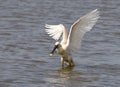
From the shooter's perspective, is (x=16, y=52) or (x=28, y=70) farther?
(x=16, y=52)

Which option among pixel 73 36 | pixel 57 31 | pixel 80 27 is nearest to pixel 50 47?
pixel 57 31

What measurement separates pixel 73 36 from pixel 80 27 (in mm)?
213

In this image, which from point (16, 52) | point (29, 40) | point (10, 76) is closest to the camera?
point (10, 76)

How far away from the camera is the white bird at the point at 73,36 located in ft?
41.2

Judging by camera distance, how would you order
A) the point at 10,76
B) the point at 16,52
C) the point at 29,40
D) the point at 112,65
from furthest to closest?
the point at 29,40, the point at 16,52, the point at 112,65, the point at 10,76

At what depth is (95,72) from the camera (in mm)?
12133

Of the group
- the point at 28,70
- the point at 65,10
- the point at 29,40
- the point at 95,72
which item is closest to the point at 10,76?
the point at 28,70

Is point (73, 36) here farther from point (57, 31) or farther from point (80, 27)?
point (57, 31)

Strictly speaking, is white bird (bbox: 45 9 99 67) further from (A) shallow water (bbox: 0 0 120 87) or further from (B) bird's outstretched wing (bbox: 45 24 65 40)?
Result: (A) shallow water (bbox: 0 0 120 87)

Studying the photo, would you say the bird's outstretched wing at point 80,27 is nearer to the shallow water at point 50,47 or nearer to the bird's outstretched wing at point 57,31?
the bird's outstretched wing at point 57,31

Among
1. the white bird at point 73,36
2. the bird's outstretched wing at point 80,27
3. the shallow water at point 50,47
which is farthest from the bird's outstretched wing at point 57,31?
the shallow water at point 50,47

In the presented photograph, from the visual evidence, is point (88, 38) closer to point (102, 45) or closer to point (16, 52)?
point (102, 45)

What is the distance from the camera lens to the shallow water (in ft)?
38.0

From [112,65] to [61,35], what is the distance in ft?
4.27
